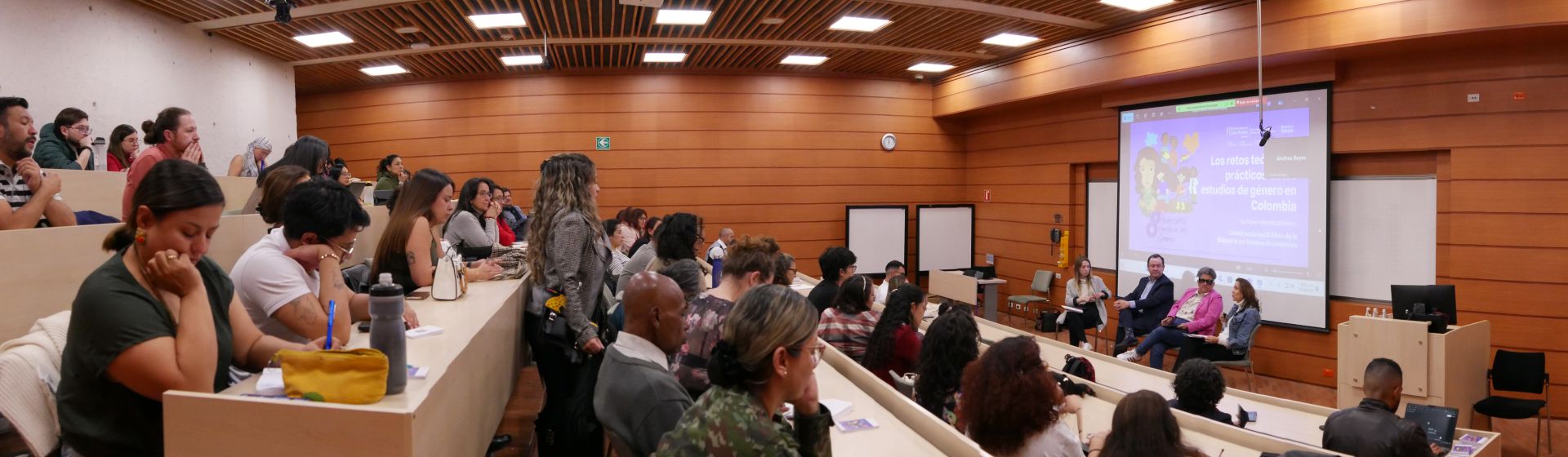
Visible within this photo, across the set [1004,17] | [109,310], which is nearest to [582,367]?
[109,310]

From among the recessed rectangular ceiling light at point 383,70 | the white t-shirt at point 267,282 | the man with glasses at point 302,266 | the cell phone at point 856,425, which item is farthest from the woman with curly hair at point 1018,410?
the recessed rectangular ceiling light at point 383,70

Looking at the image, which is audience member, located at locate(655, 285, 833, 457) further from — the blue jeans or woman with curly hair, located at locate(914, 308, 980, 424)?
the blue jeans

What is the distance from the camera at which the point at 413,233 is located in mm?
3178

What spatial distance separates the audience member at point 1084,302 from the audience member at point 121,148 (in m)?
7.75

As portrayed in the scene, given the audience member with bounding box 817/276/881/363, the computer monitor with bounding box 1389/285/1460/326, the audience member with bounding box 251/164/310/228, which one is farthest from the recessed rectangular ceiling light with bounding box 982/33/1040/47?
the audience member with bounding box 251/164/310/228

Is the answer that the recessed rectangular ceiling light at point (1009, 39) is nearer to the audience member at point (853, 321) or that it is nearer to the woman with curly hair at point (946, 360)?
the audience member at point (853, 321)

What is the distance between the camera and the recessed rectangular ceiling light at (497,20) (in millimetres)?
7320

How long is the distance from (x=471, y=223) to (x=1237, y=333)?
19.5 ft

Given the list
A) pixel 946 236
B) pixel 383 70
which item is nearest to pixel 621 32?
pixel 383 70

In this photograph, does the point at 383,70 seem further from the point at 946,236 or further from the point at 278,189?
the point at 278,189

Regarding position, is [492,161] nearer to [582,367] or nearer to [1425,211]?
[582,367]

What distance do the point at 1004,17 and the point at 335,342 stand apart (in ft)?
22.1

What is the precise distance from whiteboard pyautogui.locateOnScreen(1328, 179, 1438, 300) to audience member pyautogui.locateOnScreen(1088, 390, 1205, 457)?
5.68 m

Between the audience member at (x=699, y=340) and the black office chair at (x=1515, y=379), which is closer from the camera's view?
the audience member at (x=699, y=340)
